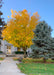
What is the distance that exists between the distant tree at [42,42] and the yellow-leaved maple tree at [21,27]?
15.4ft

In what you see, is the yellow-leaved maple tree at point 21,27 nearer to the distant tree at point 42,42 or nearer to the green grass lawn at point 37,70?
the distant tree at point 42,42

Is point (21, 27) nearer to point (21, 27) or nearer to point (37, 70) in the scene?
point (21, 27)

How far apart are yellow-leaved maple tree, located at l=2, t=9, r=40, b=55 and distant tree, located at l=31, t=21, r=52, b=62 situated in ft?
15.4

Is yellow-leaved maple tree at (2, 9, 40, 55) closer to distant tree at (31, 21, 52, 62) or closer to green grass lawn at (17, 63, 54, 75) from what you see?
distant tree at (31, 21, 52, 62)

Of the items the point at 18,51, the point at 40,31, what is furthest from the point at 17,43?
the point at 18,51

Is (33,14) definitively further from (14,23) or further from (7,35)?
(7,35)

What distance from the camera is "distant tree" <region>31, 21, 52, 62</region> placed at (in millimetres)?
14417

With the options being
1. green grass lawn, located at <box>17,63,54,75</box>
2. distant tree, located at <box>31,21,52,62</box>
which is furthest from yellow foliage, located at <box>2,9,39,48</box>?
green grass lawn, located at <box>17,63,54,75</box>

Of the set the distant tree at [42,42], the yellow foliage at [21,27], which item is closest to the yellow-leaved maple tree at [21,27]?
the yellow foliage at [21,27]

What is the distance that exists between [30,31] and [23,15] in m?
3.30

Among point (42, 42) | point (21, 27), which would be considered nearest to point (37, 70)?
point (42, 42)

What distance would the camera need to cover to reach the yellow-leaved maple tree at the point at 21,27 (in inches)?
792

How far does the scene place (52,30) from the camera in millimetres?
16078

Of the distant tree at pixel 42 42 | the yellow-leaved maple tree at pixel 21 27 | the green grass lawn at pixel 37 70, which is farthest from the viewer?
the yellow-leaved maple tree at pixel 21 27
